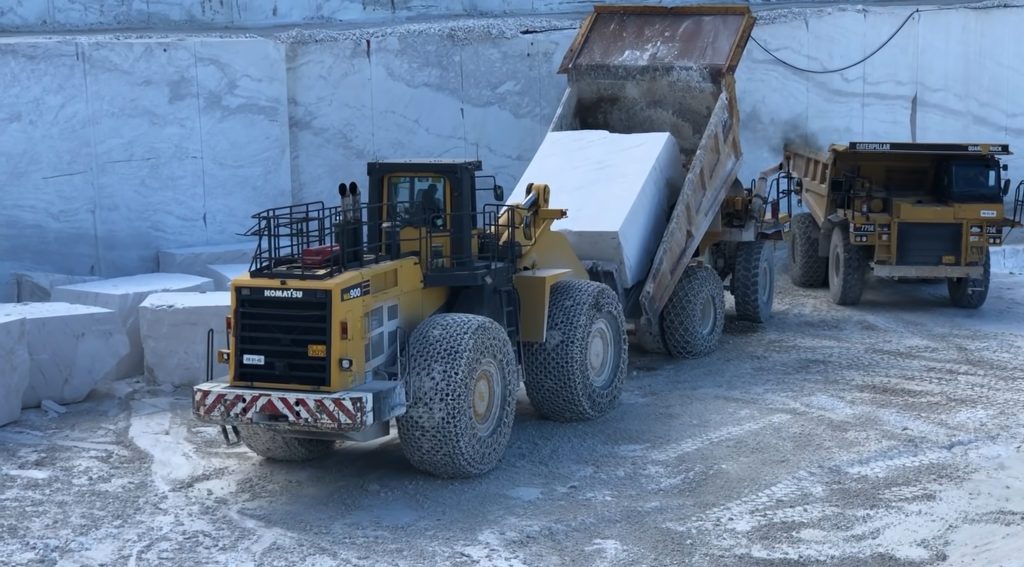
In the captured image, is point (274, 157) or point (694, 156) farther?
point (274, 157)

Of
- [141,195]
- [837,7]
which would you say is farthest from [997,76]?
[141,195]

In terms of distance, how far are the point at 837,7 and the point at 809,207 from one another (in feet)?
11.7

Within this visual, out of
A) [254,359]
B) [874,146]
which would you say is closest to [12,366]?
[254,359]

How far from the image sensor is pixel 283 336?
888 centimetres

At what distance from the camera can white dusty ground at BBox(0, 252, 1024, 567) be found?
26.5 feet

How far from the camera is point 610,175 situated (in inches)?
516

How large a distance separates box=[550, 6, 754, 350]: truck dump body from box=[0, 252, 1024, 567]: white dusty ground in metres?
2.39

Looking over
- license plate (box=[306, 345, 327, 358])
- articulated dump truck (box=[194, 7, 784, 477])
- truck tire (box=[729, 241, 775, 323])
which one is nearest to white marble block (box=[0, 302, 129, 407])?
articulated dump truck (box=[194, 7, 784, 477])

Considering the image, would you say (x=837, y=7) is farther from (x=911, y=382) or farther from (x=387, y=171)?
(x=387, y=171)

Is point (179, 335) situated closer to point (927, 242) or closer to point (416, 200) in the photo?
point (416, 200)

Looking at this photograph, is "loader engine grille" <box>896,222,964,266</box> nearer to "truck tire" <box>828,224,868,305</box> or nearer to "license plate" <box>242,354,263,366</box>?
"truck tire" <box>828,224,868,305</box>

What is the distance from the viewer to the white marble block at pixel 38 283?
560 inches

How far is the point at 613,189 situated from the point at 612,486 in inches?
171

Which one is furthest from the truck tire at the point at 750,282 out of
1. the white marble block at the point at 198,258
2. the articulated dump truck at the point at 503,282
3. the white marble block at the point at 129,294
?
the white marble block at the point at 129,294
